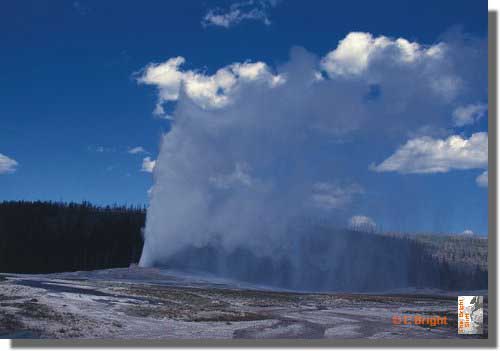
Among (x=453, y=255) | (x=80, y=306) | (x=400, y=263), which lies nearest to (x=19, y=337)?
(x=80, y=306)

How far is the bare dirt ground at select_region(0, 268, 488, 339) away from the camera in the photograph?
37.8ft

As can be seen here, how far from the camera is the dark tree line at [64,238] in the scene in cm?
3828

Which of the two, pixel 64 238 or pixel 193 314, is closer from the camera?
pixel 193 314

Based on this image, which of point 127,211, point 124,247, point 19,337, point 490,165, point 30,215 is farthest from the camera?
point 127,211

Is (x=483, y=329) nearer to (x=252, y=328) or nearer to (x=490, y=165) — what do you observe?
(x=490, y=165)

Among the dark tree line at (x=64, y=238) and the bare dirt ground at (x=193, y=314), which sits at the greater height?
the dark tree line at (x=64, y=238)

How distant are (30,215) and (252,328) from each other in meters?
39.1

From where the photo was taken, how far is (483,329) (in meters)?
12.4

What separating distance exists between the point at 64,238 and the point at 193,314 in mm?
33897

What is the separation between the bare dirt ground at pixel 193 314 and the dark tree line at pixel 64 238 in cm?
2457

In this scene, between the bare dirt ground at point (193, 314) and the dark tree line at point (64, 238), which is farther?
the dark tree line at point (64, 238)

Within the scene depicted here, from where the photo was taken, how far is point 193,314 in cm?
1256

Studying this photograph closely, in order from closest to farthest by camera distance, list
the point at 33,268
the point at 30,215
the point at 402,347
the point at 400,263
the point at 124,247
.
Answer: the point at 402,347 → the point at 400,263 → the point at 33,268 → the point at 124,247 → the point at 30,215

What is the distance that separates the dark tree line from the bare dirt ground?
2457 centimetres
